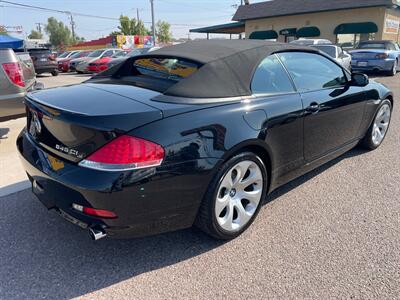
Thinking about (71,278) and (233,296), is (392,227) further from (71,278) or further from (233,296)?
(71,278)

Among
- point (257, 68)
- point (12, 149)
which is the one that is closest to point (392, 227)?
point (257, 68)

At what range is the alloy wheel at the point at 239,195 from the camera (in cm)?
261

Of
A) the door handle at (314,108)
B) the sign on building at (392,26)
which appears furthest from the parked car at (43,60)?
the sign on building at (392,26)

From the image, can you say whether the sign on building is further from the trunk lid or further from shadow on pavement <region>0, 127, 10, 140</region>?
the trunk lid

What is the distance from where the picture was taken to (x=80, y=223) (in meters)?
2.26

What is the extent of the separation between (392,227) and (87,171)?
8.33 ft

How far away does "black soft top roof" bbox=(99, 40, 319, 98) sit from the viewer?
2.55m

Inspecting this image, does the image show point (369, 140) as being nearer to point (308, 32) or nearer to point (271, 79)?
point (271, 79)

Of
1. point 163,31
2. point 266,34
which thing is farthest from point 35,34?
point 266,34

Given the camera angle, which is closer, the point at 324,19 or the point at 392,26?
the point at 392,26

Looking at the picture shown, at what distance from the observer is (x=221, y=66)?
2.75m

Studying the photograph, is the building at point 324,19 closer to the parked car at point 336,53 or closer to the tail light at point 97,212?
the parked car at point 336,53

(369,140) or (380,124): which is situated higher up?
(380,124)

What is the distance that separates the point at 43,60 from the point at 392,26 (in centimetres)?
2381
